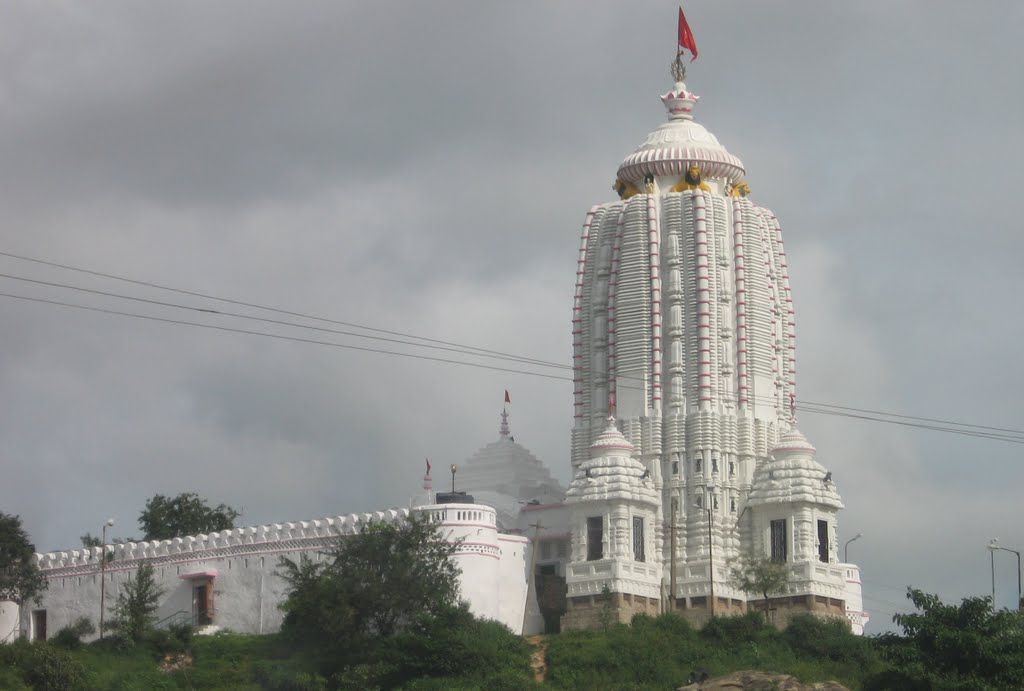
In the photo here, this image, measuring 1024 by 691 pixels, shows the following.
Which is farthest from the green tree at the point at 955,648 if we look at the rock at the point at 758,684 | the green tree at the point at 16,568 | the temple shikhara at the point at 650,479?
the green tree at the point at 16,568

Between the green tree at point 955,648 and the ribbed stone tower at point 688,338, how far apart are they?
17.0 metres

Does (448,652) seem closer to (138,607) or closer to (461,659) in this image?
(461,659)

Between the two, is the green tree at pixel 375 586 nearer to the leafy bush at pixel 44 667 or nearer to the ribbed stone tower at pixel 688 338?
the leafy bush at pixel 44 667

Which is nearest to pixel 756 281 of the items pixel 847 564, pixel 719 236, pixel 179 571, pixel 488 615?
pixel 719 236

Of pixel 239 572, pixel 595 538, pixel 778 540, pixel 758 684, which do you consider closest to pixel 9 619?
pixel 239 572

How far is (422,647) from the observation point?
82875 millimetres

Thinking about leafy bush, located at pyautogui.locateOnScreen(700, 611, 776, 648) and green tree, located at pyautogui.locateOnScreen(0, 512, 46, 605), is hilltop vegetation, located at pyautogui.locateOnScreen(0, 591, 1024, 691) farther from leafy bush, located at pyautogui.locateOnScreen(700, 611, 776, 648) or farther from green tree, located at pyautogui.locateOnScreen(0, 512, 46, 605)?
green tree, located at pyautogui.locateOnScreen(0, 512, 46, 605)

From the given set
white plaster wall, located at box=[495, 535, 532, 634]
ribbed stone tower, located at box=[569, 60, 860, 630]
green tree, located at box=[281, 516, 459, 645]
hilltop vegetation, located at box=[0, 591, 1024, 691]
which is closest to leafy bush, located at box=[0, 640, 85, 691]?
hilltop vegetation, located at box=[0, 591, 1024, 691]

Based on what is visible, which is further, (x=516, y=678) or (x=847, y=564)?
(x=847, y=564)

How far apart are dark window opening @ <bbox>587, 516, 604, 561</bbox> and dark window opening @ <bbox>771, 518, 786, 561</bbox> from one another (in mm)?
6407

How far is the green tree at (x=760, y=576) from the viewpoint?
3492 inches

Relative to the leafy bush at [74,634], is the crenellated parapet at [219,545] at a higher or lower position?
higher

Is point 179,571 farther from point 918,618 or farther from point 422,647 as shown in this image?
point 918,618

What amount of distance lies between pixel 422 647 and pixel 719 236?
890 inches
